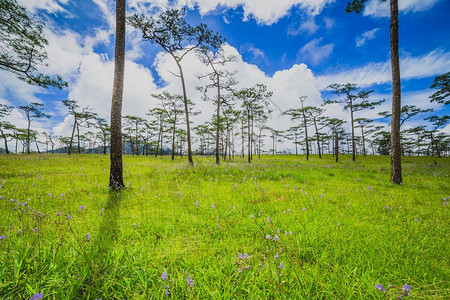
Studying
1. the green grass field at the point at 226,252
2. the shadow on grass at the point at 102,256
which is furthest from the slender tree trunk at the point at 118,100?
the shadow on grass at the point at 102,256

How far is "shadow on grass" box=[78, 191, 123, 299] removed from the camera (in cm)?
153

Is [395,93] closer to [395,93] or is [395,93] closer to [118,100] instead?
[395,93]

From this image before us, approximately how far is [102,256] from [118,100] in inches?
241

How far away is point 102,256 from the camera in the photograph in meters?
2.02

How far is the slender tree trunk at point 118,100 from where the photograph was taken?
20.6 feet

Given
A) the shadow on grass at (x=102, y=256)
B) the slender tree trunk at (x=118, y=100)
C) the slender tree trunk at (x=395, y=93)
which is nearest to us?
the shadow on grass at (x=102, y=256)

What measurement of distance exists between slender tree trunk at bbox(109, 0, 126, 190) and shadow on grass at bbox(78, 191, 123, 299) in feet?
7.65

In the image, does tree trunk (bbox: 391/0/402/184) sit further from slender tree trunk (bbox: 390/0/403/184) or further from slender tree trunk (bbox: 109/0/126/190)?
slender tree trunk (bbox: 109/0/126/190)

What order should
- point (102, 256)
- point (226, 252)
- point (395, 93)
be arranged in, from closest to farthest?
point (102, 256) → point (226, 252) → point (395, 93)

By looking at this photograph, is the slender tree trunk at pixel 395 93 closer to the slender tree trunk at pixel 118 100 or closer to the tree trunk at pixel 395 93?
the tree trunk at pixel 395 93

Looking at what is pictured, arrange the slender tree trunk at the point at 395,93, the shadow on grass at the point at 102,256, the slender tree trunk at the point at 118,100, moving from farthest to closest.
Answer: the slender tree trunk at the point at 395,93
the slender tree trunk at the point at 118,100
the shadow on grass at the point at 102,256

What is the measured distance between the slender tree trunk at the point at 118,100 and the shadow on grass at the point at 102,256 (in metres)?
2.33

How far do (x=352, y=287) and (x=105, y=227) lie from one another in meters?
3.75

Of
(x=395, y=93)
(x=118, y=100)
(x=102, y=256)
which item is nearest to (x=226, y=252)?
(x=102, y=256)
